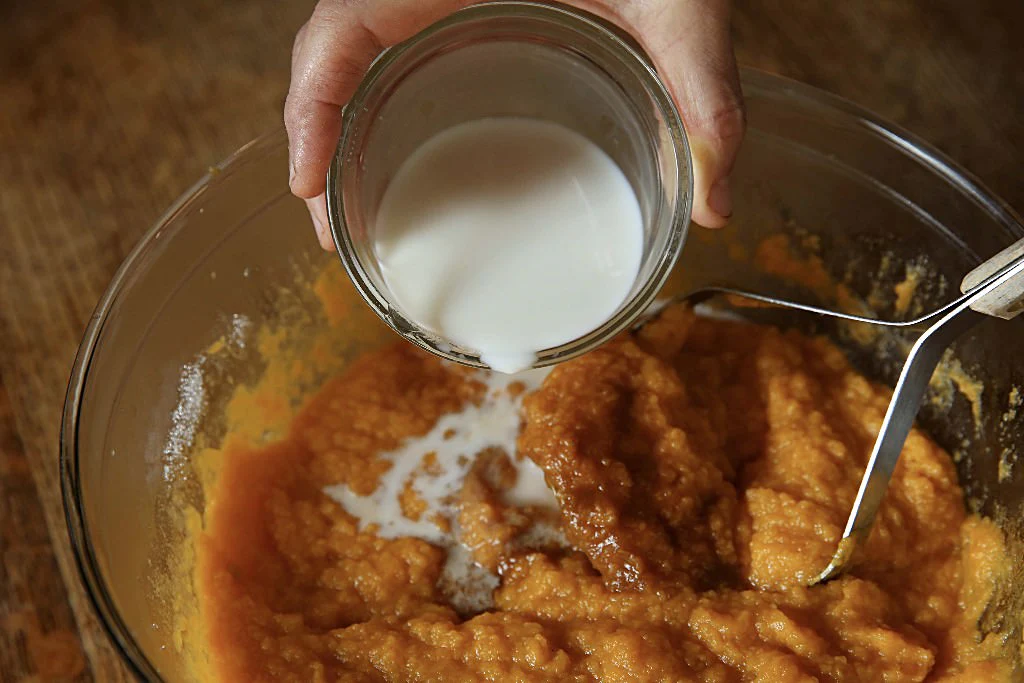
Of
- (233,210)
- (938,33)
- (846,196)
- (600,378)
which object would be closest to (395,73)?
(233,210)

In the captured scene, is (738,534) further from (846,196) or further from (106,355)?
(106,355)

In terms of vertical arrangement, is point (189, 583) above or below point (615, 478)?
below

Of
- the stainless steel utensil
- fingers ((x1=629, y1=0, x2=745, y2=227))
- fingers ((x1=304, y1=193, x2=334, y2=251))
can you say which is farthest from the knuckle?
fingers ((x1=304, y1=193, x2=334, y2=251))

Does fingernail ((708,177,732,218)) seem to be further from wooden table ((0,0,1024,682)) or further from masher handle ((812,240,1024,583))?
wooden table ((0,0,1024,682))

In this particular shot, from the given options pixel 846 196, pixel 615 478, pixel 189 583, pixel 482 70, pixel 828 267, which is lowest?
pixel 189 583

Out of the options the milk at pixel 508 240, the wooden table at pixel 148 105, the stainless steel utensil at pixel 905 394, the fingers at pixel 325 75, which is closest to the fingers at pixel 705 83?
the milk at pixel 508 240

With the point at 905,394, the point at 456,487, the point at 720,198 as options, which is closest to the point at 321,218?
the point at 456,487

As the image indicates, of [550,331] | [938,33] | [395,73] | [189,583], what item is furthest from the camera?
[938,33]

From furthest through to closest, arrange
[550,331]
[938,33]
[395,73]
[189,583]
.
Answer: [938,33] → [189,583] → [395,73] → [550,331]

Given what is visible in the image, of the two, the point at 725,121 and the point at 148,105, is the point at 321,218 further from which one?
the point at 148,105
